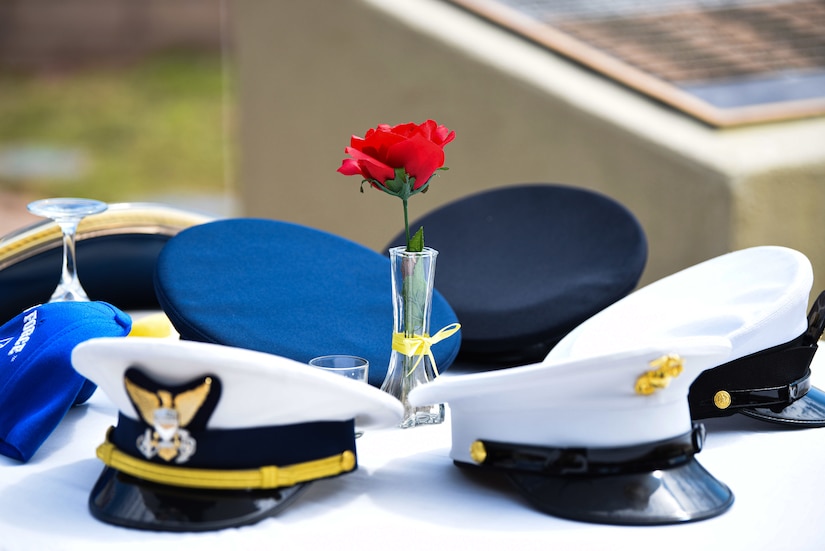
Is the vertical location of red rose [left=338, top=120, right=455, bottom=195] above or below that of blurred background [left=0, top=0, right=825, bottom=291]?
above

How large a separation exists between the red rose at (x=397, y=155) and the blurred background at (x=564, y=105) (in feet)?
6.25

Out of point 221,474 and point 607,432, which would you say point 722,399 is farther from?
point 221,474

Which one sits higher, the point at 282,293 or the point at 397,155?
the point at 397,155

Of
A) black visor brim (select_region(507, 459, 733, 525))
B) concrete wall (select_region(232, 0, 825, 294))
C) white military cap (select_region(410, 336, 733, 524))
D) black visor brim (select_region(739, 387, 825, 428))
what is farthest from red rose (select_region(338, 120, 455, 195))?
concrete wall (select_region(232, 0, 825, 294))

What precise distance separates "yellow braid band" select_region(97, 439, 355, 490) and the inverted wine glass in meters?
0.66

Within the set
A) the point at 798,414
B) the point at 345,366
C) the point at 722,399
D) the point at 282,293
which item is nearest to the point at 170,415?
the point at 345,366

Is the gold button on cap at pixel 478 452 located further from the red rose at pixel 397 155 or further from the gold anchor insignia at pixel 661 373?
the red rose at pixel 397 155

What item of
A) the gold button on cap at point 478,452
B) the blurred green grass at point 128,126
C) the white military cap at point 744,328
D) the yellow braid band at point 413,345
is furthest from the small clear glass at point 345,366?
the blurred green grass at point 128,126

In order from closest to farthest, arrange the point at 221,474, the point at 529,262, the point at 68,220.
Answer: the point at 221,474
the point at 68,220
the point at 529,262

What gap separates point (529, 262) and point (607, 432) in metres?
0.99

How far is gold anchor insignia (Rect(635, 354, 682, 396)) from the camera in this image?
1.22 meters

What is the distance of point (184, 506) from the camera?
1.21m

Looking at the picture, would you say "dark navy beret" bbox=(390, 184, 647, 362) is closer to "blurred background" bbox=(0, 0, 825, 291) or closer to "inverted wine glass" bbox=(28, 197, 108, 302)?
"inverted wine glass" bbox=(28, 197, 108, 302)

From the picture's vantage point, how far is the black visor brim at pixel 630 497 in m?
1.23
